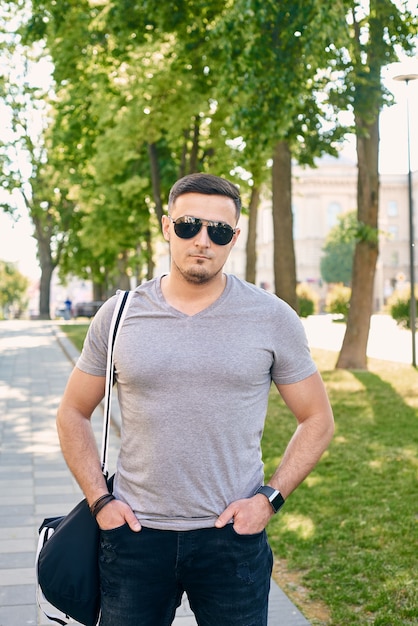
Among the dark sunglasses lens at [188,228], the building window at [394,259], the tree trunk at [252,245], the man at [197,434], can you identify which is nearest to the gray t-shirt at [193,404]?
the man at [197,434]

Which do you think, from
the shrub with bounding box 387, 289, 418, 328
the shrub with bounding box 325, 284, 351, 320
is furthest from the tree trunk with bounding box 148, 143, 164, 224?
the shrub with bounding box 325, 284, 351, 320

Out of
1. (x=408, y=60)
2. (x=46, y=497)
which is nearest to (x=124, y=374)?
(x=46, y=497)

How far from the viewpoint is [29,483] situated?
841 cm

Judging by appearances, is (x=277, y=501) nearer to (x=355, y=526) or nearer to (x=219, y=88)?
(x=355, y=526)

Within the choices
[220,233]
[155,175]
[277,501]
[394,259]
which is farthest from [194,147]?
[394,259]

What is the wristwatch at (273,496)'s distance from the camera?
2.83m

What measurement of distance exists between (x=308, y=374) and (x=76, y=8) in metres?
17.4

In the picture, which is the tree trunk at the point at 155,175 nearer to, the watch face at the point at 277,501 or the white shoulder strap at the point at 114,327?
the white shoulder strap at the point at 114,327

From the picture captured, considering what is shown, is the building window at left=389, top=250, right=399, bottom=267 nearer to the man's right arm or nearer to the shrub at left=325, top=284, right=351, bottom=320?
the shrub at left=325, top=284, right=351, bottom=320

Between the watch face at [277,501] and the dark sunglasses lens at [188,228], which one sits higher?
the dark sunglasses lens at [188,228]

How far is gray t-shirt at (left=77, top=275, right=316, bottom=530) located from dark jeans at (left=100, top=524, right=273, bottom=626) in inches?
2.1

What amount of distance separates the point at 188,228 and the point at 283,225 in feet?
50.0

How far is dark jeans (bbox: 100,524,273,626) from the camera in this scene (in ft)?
9.09

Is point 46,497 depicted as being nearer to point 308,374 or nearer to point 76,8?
point 308,374
